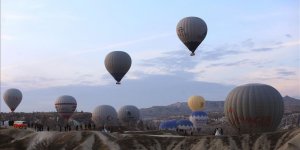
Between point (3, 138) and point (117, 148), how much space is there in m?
24.6

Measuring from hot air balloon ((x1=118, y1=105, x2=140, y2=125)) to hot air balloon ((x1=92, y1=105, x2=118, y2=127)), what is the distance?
8510 millimetres

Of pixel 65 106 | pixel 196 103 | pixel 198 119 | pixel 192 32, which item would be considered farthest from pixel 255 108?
pixel 196 103

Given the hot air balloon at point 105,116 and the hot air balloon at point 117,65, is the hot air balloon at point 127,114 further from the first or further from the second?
the hot air balloon at point 117,65

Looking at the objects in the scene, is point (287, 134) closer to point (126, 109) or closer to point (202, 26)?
point (202, 26)

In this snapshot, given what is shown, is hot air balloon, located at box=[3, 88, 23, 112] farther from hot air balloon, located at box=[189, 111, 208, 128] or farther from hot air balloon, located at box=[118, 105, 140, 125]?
hot air balloon, located at box=[189, 111, 208, 128]

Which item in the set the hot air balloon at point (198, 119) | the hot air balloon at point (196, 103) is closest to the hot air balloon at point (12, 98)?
the hot air balloon at point (196, 103)

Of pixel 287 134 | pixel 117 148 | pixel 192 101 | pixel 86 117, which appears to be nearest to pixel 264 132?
pixel 287 134

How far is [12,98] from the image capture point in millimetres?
138125

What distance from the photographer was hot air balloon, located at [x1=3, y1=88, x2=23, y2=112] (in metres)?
138

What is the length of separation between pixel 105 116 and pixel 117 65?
1423cm

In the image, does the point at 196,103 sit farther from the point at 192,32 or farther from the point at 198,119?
the point at 192,32

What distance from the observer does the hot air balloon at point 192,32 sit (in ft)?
283

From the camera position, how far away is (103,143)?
74688 mm

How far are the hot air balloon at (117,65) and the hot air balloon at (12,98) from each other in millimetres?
50313
